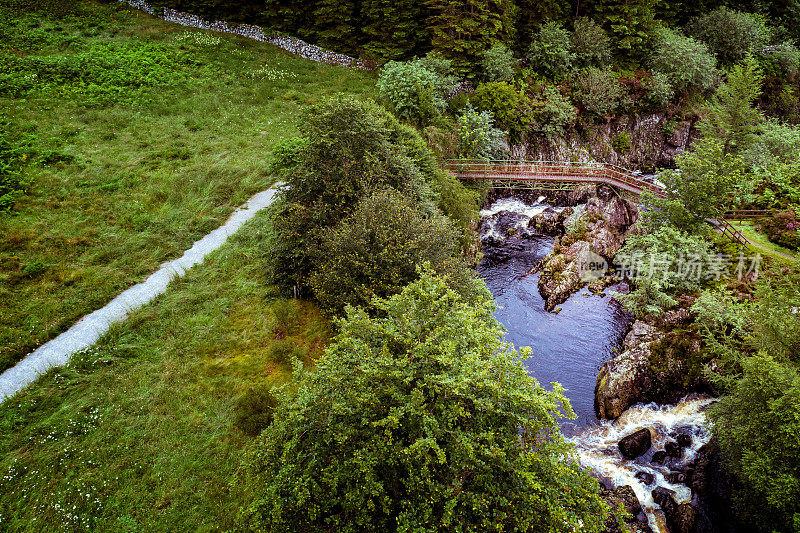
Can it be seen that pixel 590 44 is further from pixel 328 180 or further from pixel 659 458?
pixel 659 458

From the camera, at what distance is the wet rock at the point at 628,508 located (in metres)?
13.4

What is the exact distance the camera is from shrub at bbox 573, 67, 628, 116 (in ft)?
116

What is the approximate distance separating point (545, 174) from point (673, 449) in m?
20.4

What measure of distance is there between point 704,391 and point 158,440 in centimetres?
2220

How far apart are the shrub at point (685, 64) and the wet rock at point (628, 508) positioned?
124ft

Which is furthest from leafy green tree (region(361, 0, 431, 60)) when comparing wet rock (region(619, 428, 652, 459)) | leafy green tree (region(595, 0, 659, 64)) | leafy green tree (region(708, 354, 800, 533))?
leafy green tree (region(708, 354, 800, 533))

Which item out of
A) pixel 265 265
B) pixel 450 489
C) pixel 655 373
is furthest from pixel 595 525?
pixel 265 265

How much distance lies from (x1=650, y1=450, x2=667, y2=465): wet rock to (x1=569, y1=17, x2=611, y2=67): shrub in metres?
35.1

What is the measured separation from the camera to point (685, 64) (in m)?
36.6

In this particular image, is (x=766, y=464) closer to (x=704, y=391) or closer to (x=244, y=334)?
(x=704, y=391)

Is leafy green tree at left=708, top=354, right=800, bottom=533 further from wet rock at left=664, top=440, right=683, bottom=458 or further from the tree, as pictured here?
the tree

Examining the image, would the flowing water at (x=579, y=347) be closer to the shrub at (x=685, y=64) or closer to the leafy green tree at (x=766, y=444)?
the leafy green tree at (x=766, y=444)

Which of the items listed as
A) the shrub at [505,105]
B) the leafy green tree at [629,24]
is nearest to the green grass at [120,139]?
the shrub at [505,105]

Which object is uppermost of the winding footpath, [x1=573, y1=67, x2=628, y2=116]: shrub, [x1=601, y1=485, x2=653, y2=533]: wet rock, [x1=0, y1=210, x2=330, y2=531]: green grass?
[x1=573, y1=67, x2=628, y2=116]: shrub
